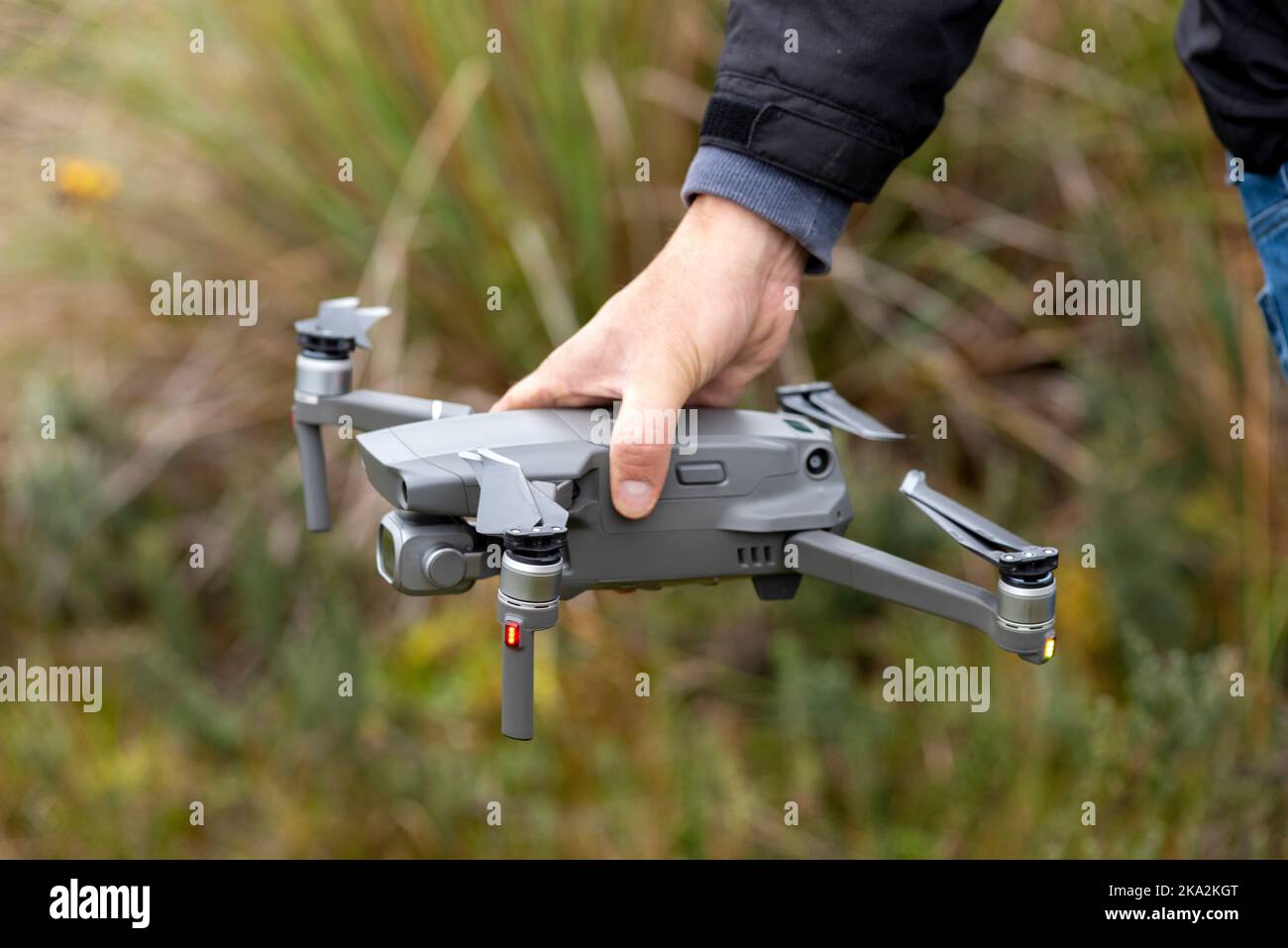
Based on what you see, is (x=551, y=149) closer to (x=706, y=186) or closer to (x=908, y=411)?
(x=908, y=411)

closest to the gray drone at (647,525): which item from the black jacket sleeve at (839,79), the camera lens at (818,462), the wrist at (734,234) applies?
the camera lens at (818,462)

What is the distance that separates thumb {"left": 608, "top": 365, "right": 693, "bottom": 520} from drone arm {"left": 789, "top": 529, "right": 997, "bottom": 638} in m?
0.17

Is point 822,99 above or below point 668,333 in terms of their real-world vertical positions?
above

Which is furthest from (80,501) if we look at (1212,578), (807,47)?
(1212,578)

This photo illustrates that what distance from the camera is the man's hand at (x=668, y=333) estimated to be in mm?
1292

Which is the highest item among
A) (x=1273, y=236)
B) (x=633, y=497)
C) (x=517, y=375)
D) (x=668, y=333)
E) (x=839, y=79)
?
(x=839, y=79)

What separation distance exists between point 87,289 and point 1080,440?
2380mm

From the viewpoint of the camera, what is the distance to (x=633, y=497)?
129 centimetres

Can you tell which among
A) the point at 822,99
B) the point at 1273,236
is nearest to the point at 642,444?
the point at 822,99

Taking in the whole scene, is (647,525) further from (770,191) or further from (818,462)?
(770,191)

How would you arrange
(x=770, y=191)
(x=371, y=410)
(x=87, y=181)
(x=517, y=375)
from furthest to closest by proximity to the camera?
(x=87, y=181), (x=517, y=375), (x=371, y=410), (x=770, y=191)

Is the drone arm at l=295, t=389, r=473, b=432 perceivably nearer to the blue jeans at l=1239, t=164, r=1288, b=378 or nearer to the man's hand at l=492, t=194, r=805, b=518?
the man's hand at l=492, t=194, r=805, b=518

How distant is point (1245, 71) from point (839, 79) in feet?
1.31

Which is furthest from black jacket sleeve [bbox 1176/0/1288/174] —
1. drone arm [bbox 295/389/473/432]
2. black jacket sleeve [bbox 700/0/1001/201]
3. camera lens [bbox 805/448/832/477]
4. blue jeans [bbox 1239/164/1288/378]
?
drone arm [bbox 295/389/473/432]
